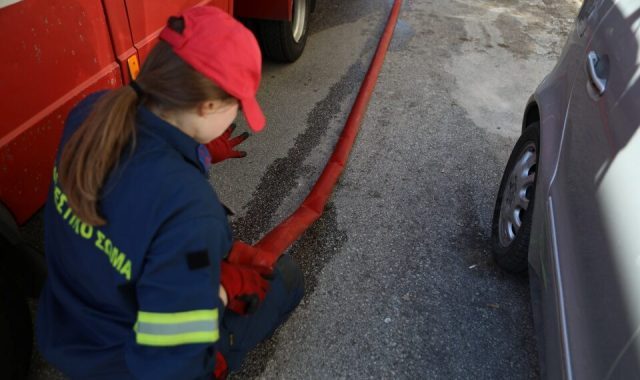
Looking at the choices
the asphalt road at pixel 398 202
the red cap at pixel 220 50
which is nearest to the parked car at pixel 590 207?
the asphalt road at pixel 398 202

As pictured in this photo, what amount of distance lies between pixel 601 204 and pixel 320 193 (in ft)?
5.21

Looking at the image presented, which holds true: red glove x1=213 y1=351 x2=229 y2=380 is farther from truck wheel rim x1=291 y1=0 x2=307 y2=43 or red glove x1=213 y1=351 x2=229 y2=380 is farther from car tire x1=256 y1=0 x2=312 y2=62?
truck wheel rim x1=291 y1=0 x2=307 y2=43

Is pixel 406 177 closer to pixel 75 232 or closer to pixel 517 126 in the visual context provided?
pixel 517 126

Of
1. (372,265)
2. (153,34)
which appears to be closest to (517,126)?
(372,265)

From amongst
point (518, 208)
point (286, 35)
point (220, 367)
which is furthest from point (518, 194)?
point (286, 35)

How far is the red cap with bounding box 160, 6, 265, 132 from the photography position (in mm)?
1121

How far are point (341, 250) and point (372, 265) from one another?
0.19m

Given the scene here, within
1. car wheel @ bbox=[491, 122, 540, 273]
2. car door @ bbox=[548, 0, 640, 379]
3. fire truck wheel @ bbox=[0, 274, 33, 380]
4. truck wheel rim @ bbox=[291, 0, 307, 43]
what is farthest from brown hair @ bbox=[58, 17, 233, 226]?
truck wheel rim @ bbox=[291, 0, 307, 43]

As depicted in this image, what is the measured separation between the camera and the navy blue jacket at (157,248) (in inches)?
44.7

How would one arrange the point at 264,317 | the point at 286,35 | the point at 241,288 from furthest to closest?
the point at 286,35 → the point at 264,317 → the point at 241,288

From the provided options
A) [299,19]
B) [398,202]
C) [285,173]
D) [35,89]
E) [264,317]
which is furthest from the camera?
[299,19]

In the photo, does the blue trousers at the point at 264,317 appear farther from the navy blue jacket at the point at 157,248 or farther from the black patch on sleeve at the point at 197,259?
the black patch on sleeve at the point at 197,259

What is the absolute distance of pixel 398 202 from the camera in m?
2.99

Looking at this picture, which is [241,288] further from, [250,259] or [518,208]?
[518,208]
